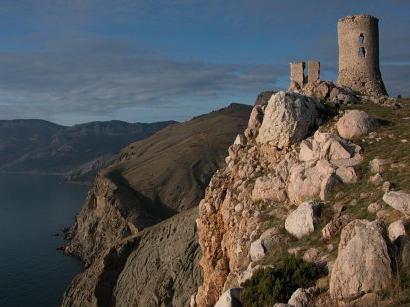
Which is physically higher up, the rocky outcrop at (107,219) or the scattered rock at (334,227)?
the scattered rock at (334,227)

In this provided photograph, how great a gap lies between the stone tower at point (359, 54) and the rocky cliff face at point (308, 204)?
5270mm

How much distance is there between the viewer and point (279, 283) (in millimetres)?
17297

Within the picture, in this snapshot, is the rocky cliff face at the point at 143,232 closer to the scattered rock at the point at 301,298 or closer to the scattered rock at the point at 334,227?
the scattered rock at the point at 334,227

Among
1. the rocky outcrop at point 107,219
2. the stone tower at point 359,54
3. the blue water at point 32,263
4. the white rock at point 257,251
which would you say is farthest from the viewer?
the rocky outcrop at point 107,219

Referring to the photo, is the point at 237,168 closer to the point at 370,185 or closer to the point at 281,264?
the point at 370,185

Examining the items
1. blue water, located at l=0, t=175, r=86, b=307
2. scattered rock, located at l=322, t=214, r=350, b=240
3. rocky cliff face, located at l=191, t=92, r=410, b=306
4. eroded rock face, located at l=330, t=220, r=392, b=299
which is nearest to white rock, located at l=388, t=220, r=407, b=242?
rocky cliff face, located at l=191, t=92, r=410, b=306

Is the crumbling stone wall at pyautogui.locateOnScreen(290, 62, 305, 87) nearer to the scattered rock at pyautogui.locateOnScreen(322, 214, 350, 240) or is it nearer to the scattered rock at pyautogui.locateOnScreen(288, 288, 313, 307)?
the scattered rock at pyautogui.locateOnScreen(322, 214, 350, 240)

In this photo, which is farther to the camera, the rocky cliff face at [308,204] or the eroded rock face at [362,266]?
the rocky cliff face at [308,204]

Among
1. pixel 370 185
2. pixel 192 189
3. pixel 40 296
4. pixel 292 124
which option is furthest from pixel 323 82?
pixel 192 189

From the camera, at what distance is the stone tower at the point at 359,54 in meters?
36.6

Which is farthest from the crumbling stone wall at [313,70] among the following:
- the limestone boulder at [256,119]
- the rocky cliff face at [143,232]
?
the rocky cliff face at [143,232]

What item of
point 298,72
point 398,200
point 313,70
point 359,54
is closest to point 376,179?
point 398,200

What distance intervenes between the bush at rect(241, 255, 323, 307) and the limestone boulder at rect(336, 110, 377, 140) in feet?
32.5

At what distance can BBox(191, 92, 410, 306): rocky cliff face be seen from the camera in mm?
16031
